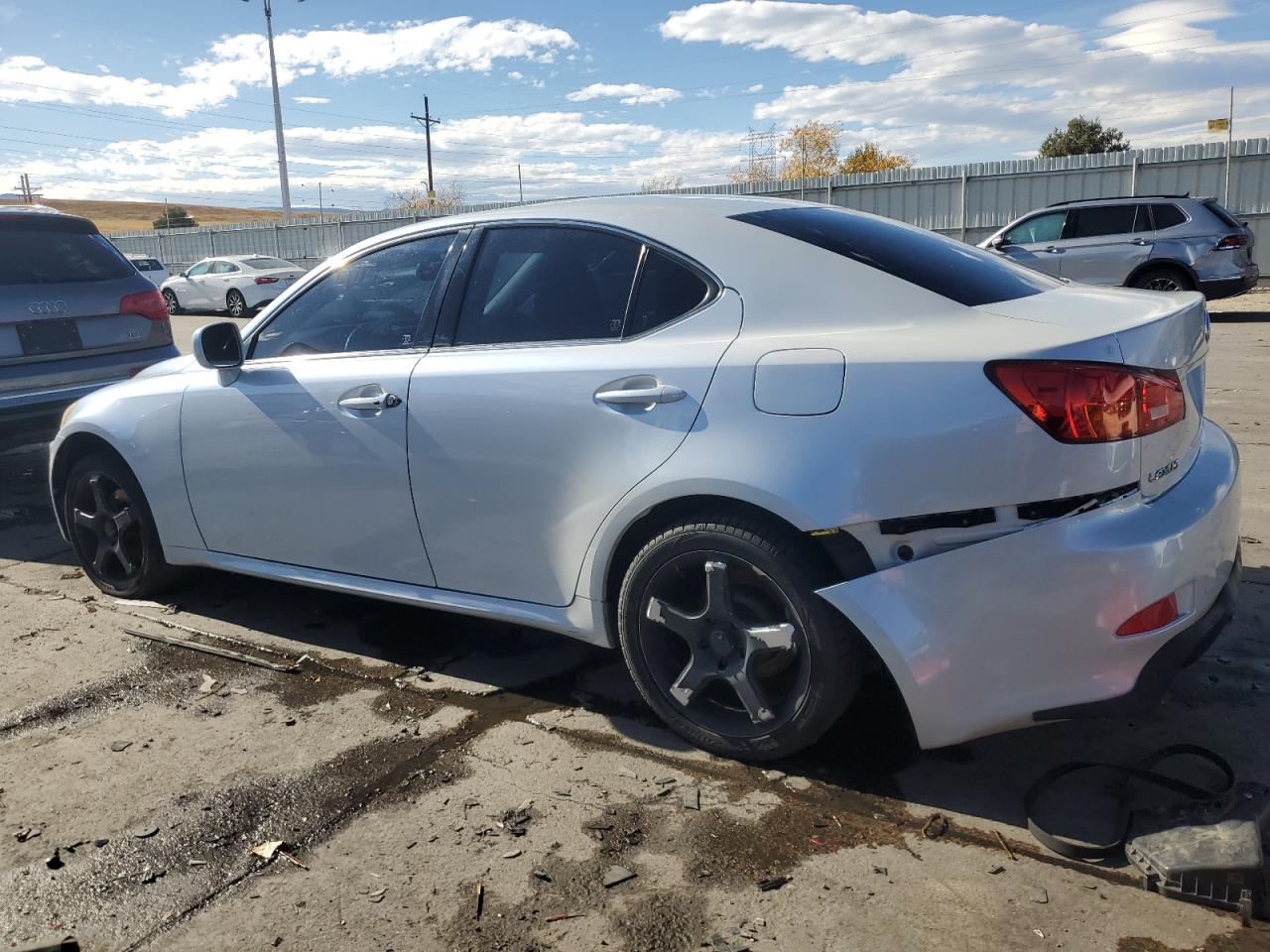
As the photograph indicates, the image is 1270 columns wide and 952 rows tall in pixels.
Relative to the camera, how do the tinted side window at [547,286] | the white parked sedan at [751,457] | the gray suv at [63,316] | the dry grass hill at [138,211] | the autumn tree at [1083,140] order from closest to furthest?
the white parked sedan at [751,457], the tinted side window at [547,286], the gray suv at [63,316], the autumn tree at [1083,140], the dry grass hill at [138,211]

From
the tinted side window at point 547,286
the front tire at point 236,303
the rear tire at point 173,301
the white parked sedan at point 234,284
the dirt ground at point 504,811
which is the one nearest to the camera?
the dirt ground at point 504,811

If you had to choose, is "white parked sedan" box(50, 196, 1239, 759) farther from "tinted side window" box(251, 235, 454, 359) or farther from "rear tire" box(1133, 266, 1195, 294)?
"rear tire" box(1133, 266, 1195, 294)

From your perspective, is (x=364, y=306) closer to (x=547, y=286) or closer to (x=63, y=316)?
(x=547, y=286)

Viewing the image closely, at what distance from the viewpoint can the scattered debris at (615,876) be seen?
8.36ft

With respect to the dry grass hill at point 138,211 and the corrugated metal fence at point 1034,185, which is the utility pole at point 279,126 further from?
the dry grass hill at point 138,211

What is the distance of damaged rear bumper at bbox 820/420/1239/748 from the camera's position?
2.49 m

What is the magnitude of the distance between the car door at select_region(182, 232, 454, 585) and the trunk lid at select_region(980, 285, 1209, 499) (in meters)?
1.95

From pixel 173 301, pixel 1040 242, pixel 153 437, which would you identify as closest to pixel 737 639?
pixel 153 437

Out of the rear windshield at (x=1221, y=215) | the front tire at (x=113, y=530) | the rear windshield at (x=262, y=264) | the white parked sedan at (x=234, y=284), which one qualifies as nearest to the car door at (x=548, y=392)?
the front tire at (x=113, y=530)

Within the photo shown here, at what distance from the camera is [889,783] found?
2.95 metres

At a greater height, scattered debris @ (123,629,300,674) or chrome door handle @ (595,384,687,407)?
chrome door handle @ (595,384,687,407)

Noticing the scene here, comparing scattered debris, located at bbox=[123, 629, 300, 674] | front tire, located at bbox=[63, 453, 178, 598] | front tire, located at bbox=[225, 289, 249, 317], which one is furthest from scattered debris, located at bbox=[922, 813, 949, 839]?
front tire, located at bbox=[225, 289, 249, 317]

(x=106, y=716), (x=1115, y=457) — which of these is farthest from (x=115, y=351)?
(x=1115, y=457)

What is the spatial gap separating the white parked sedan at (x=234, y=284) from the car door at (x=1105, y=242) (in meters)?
15.9
